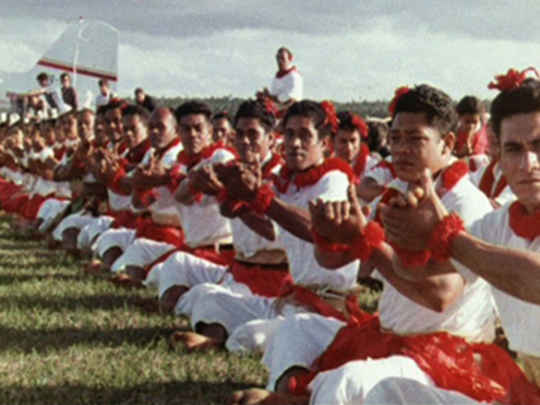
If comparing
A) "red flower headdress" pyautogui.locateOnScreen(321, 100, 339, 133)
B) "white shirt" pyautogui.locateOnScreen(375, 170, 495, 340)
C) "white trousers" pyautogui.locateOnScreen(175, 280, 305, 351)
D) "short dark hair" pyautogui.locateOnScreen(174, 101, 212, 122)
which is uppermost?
"red flower headdress" pyautogui.locateOnScreen(321, 100, 339, 133)

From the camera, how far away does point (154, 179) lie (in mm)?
5363

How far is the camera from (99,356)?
13.8 feet

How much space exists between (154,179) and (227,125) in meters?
2.60

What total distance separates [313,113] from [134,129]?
3.21 m

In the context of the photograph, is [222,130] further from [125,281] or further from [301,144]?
[301,144]

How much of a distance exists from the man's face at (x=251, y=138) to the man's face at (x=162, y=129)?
147 centimetres

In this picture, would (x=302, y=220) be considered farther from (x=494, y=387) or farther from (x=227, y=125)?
(x=227, y=125)

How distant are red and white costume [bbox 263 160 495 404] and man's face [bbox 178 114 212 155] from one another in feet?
8.36

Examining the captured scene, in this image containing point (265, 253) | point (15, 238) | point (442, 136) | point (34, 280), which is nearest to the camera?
point (442, 136)

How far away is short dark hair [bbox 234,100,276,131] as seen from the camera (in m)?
5.04

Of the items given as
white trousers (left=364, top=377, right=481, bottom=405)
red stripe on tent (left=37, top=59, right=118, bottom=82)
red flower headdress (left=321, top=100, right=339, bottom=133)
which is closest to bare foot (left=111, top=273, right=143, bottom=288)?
red flower headdress (left=321, top=100, right=339, bottom=133)

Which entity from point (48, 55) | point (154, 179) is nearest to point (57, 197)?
point (154, 179)

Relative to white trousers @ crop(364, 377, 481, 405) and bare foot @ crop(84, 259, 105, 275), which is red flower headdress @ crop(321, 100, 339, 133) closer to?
white trousers @ crop(364, 377, 481, 405)

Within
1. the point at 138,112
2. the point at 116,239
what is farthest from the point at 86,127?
the point at 116,239
